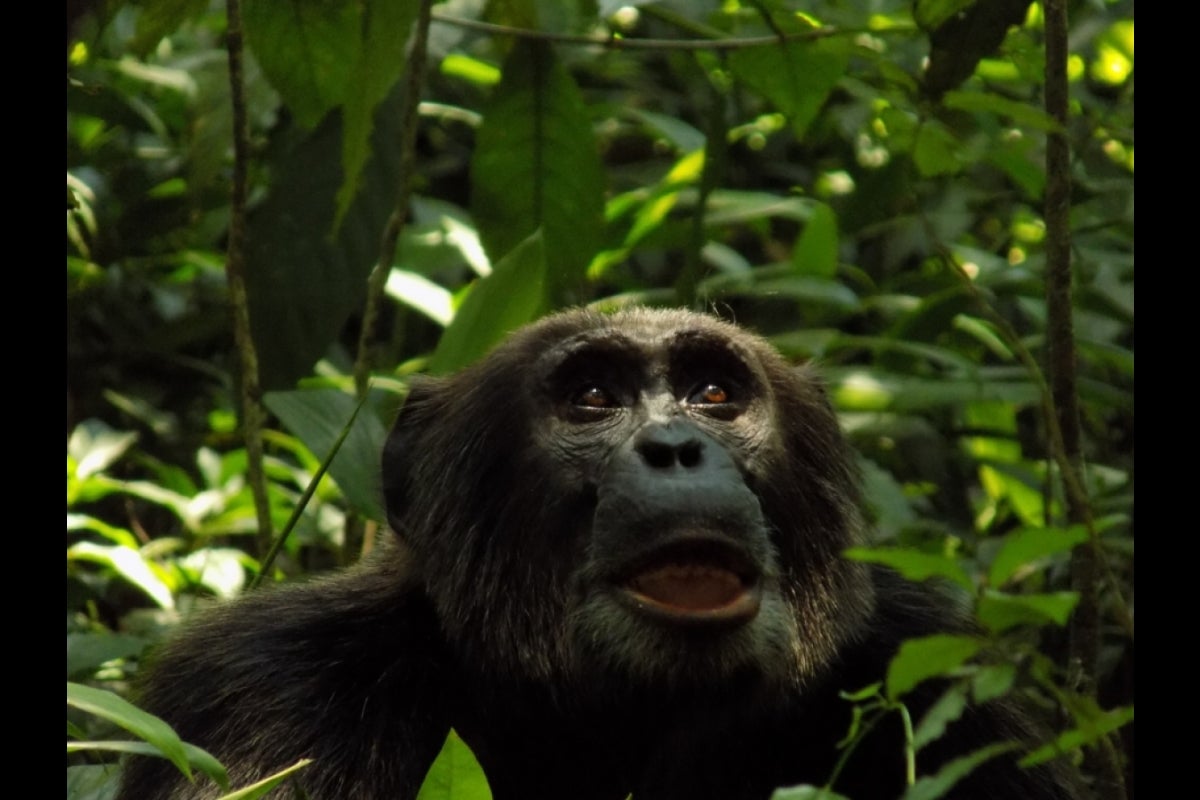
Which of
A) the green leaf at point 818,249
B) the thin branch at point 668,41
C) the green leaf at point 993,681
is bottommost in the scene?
the green leaf at point 818,249

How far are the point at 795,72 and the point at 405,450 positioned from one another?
5.56ft

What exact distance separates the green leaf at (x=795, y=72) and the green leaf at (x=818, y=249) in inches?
51.5

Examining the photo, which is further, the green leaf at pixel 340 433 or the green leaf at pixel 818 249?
the green leaf at pixel 818 249

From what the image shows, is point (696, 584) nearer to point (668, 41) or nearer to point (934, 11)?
point (934, 11)

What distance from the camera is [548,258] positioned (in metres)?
5.57

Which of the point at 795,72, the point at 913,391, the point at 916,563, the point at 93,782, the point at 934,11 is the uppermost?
the point at 934,11

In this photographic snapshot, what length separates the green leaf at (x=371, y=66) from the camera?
4.37 metres

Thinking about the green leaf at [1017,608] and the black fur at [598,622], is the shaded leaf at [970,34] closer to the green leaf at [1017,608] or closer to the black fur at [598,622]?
the black fur at [598,622]

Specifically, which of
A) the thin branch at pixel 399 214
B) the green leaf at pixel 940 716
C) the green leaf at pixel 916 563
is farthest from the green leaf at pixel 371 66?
the green leaf at pixel 940 716

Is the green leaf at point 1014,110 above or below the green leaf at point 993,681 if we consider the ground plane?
above

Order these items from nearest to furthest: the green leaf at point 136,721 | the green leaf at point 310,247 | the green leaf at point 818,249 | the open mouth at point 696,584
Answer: the green leaf at point 136,721 < the open mouth at point 696,584 < the green leaf at point 310,247 < the green leaf at point 818,249

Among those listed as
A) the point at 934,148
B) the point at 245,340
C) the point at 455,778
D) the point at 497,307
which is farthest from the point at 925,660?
the point at 245,340

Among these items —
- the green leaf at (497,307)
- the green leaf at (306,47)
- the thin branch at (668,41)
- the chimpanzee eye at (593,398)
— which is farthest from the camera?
the green leaf at (497,307)
